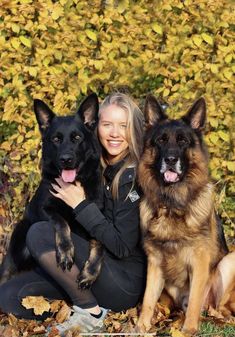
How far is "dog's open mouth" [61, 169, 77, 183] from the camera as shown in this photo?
4.29m

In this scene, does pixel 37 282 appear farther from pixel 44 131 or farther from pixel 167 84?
pixel 167 84

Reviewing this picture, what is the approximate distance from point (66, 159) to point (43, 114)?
0.50 meters

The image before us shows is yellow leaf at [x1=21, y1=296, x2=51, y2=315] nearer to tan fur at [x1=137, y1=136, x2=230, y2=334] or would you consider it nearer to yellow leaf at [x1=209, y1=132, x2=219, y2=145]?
tan fur at [x1=137, y1=136, x2=230, y2=334]

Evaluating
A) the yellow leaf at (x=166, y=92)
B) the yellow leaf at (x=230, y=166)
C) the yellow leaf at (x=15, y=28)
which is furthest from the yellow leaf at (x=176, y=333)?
the yellow leaf at (x=15, y=28)

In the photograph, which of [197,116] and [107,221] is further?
[197,116]

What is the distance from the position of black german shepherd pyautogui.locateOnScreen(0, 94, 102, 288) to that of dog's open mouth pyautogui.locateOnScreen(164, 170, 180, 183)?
53 cm

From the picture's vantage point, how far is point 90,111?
14.7ft

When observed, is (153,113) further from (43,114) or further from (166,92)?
(166,92)

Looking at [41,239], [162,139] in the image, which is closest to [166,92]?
[162,139]

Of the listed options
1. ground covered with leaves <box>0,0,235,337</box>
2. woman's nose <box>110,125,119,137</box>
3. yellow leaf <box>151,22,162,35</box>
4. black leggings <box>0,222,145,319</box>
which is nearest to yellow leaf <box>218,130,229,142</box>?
ground covered with leaves <box>0,0,235,337</box>

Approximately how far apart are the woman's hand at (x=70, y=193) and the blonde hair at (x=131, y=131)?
0.82 feet

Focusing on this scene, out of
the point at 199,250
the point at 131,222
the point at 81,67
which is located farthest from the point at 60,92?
the point at 199,250

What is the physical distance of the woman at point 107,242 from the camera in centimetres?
412

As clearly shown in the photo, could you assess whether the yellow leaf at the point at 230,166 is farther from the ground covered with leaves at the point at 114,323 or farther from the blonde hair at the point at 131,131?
the ground covered with leaves at the point at 114,323
